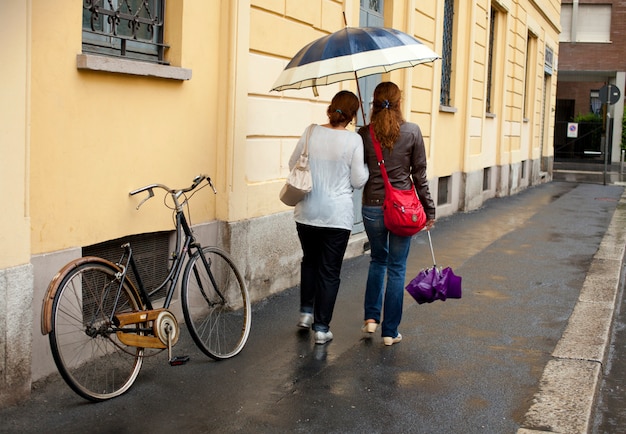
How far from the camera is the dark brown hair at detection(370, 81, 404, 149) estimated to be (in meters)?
Result: 6.07

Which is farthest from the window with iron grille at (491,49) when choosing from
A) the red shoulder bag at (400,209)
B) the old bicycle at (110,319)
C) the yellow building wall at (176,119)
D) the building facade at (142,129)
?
the old bicycle at (110,319)

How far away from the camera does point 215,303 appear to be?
6.01 metres

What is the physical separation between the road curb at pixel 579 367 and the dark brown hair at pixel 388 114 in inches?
71.7

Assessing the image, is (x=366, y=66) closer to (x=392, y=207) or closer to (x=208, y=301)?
(x=392, y=207)

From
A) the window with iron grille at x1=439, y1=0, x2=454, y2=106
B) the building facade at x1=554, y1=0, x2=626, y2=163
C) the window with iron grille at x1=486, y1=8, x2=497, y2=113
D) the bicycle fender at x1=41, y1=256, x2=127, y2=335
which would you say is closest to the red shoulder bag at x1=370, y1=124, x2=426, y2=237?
the bicycle fender at x1=41, y1=256, x2=127, y2=335

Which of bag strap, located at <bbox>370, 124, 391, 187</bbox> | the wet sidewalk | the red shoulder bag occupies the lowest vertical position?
the wet sidewalk

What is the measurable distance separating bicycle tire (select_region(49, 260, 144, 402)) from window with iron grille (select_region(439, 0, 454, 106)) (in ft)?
33.9

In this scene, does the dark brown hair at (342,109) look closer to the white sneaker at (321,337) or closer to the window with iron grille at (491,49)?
the white sneaker at (321,337)

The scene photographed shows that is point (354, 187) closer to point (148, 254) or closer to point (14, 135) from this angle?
point (148, 254)

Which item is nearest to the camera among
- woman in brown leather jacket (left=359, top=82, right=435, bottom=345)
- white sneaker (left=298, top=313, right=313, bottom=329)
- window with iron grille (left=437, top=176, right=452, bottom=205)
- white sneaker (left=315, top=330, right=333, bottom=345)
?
woman in brown leather jacket (left=359, top=82, right=435, bottom=345)

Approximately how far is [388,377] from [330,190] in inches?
51.8

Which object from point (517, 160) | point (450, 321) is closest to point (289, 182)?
point (450, 321)

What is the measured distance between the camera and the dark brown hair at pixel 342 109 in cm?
614

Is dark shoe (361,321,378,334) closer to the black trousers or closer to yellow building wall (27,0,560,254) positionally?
the black trousers
